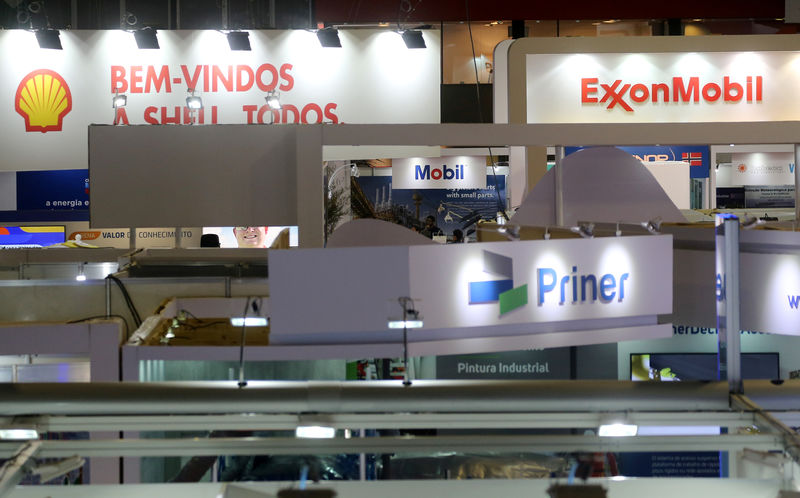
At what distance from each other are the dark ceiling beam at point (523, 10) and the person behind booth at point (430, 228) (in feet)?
11.0

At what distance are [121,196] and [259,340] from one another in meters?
2.06

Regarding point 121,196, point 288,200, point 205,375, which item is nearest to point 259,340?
point 205,375

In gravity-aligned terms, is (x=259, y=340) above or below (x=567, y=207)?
below

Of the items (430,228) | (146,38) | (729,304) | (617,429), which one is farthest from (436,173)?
(617,429)

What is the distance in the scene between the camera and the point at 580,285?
439 cm

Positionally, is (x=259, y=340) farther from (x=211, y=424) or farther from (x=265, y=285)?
(x=211, y=424)

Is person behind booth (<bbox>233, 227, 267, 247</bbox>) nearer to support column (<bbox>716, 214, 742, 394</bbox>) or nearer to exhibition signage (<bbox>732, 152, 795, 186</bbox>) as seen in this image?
exhibition signage (<bbox>732, 152, 795, 186</bbox>)

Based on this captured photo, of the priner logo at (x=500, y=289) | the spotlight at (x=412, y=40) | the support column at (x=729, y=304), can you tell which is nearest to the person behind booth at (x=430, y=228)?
the spotlight at (x=412, y=40)

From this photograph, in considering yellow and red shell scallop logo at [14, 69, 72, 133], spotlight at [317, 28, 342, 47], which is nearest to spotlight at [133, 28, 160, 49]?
yellow and red shell scallop logo at [14, 69, 72, 133]

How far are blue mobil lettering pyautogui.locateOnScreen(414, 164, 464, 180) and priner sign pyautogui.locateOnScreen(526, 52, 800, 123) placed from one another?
644 centimetres

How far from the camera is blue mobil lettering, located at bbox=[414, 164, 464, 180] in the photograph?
1484 centimetres

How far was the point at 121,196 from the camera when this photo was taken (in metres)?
6.36

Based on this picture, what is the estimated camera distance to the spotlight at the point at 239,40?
9.03 meters

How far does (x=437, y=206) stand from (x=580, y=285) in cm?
1189
